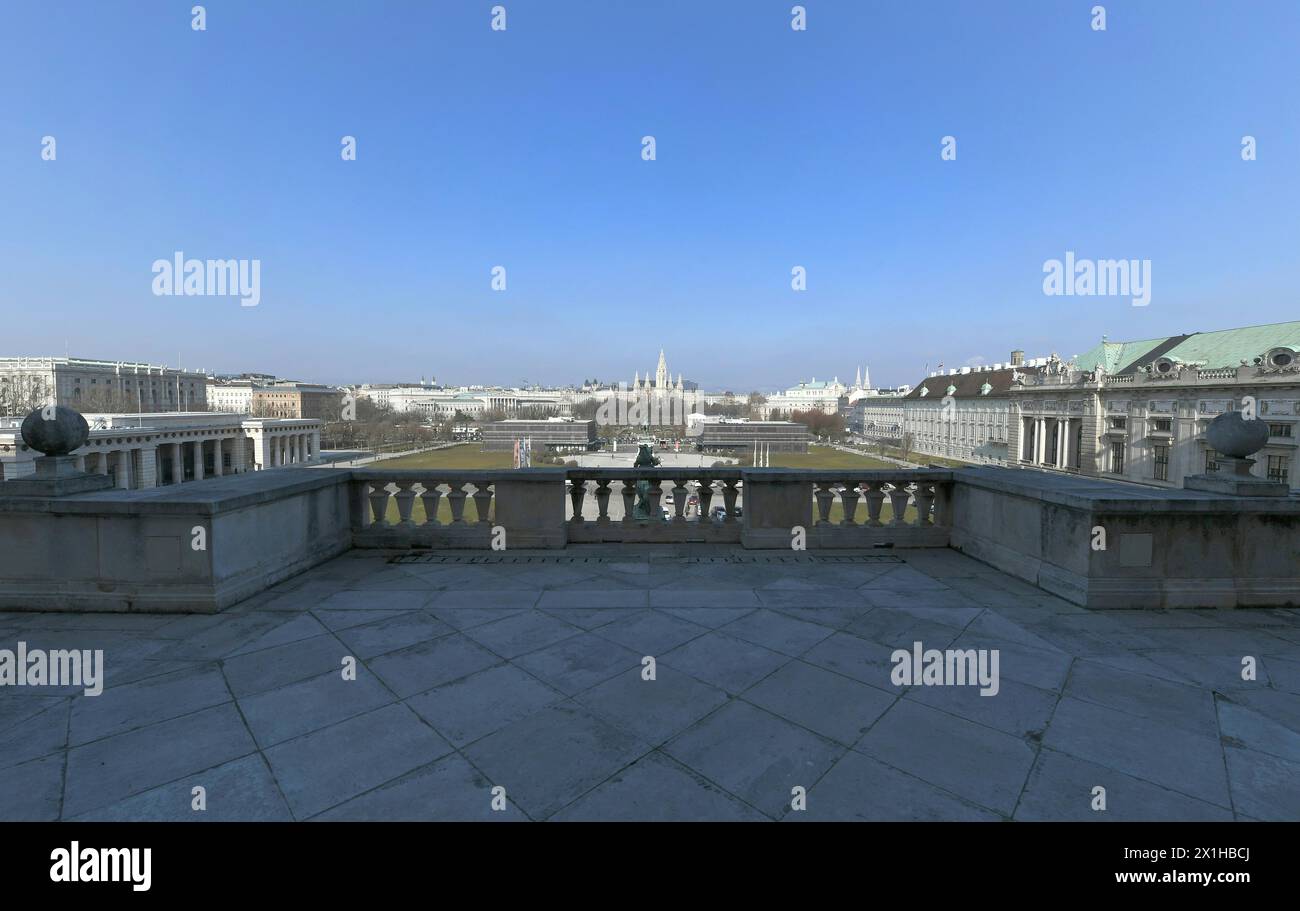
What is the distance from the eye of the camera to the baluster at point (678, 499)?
8602 mm

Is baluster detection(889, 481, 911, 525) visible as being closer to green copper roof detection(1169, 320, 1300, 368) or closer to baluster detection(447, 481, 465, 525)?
baluster detection(447, 481, 465, 525)

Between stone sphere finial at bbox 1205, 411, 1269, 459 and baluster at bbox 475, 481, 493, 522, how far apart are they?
26.7 ft

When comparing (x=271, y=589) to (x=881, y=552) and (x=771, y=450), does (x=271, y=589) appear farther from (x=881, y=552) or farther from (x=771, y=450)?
(x=771, y=450)

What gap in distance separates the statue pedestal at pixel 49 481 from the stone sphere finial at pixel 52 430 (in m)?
0.11

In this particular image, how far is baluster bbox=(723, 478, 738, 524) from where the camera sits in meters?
8.66

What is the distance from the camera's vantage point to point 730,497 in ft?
28.6

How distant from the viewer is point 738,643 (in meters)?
4.94

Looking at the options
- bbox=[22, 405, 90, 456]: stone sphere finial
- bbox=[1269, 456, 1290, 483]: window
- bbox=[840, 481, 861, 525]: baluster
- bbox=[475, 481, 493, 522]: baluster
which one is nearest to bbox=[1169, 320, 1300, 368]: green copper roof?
bbox=[1269, 456, 1290, 483]: window

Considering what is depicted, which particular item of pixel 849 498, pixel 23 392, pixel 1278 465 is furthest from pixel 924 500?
pixel 23 392

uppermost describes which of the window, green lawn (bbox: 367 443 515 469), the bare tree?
the bare tree

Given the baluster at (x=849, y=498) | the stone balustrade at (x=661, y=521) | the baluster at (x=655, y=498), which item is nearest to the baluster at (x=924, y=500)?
the baluster at (x=849, y=498)
